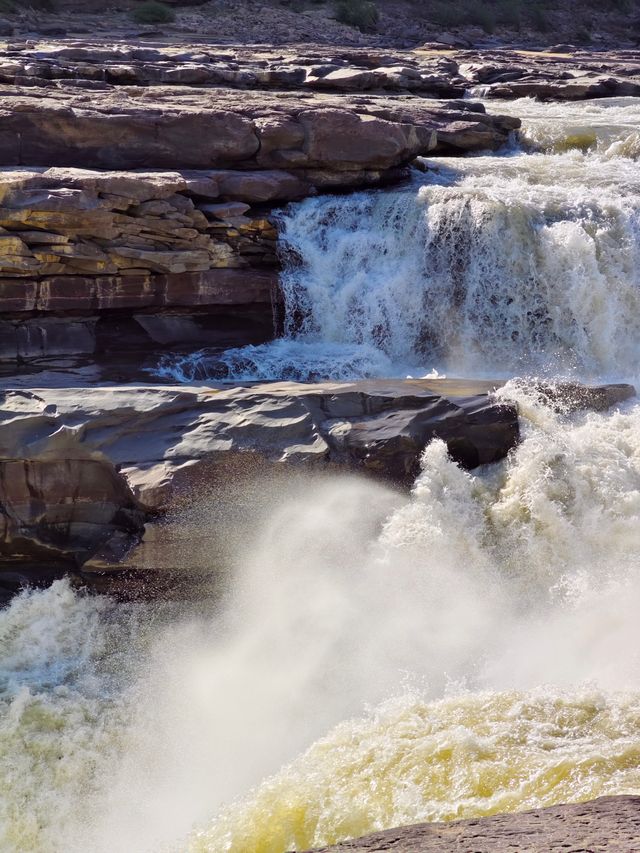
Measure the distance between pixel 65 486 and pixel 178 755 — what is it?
2694 millimetres

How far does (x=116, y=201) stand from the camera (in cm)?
1053

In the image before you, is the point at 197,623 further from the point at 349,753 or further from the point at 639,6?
the point at 639,6

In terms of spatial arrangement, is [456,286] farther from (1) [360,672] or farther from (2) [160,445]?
(1) [360,672]

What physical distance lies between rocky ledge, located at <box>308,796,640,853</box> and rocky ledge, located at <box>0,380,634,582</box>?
3.75m

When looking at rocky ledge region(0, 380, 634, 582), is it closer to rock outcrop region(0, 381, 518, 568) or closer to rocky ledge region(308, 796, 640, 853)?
rock outcrop region(0, 381, 518, 568)

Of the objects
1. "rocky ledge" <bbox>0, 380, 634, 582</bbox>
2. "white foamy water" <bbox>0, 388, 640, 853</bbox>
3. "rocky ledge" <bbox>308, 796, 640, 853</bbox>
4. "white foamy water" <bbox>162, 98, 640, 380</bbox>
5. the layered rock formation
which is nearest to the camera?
"rocky ledge" <bbox>308, 796, 640, 853</bbox>

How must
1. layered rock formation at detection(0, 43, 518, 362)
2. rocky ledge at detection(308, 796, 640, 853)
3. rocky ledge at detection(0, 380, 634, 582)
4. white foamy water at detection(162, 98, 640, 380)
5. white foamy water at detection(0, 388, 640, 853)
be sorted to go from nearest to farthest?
rocky ledge at detection(308, 796, 640, 853) → white foamy water at detection(0, 388, 640, 853) → rocky ledge at detection(0, 380, 634, 582) → layered rock formation at detection(0, 43, 518, 362) → white foamy water at detection(162, 98, 640, 380)

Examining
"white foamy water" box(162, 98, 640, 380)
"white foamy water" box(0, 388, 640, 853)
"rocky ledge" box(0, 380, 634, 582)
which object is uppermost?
"white foamy water" box(162, 98, 640, 380)

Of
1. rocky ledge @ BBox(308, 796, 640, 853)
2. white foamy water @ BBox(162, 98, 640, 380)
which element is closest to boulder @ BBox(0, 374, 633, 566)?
white foamy water @ BBox(162, 98, 640, 380)

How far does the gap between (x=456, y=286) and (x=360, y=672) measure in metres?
5.76

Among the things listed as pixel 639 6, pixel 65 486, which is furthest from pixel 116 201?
pixel 639 6

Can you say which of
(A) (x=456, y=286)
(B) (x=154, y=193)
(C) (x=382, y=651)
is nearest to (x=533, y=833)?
A: (C) (x=382, y=651)

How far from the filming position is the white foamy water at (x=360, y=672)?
19.1 ft

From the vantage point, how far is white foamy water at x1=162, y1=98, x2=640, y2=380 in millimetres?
11172
